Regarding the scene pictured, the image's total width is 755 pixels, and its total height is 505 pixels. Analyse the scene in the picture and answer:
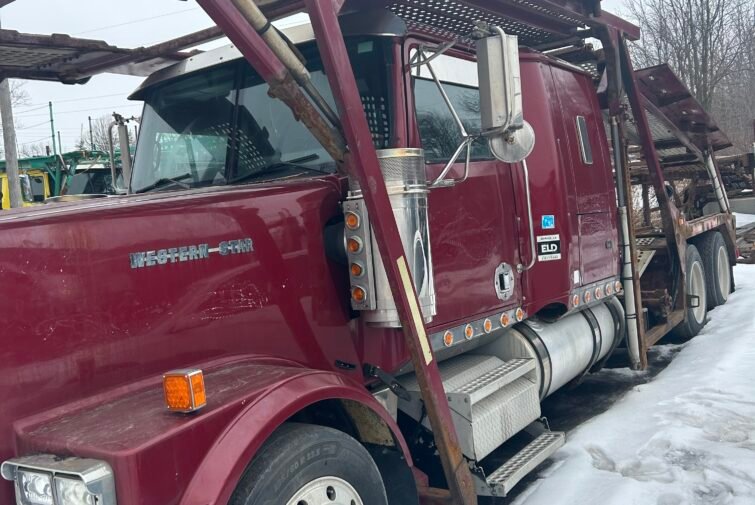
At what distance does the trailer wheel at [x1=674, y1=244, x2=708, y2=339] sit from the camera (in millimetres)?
7281

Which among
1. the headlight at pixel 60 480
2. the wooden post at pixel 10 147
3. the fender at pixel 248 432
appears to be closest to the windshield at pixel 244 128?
the fender at pixel 248 432

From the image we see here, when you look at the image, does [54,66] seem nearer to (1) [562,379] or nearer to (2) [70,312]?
(2) [70,312]

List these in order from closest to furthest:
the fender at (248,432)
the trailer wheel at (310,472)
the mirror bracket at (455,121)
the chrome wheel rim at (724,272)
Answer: the fender at (248,432) → the trailer wheel at (310,472) → the mirror bracket at (455,121) → the chrome wheel rim at (724,272)

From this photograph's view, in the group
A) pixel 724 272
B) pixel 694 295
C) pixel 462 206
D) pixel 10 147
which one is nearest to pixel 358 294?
pixel 462 206

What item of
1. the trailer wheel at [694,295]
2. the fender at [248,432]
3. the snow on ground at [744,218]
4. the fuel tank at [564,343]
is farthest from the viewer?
the snow on ground at [744,218]

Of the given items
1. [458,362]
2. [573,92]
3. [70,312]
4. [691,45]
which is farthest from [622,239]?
[691,45]

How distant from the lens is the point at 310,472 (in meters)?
2.44

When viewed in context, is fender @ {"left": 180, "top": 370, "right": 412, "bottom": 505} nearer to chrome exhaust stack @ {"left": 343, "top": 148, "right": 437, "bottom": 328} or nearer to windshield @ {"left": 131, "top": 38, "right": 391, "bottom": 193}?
chrome exhaust stack @ {"left": 343, "top": 148, "right": 437, "bottom": 328}

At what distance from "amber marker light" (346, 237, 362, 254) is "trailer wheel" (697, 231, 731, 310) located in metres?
6.43

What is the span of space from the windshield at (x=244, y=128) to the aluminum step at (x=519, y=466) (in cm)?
175

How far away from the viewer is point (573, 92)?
5262 mm

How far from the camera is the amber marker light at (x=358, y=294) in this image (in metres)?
3.09

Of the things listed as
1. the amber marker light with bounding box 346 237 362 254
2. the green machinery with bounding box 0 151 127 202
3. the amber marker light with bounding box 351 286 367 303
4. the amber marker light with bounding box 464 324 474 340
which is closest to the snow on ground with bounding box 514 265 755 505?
the amber marker light with bounding box 464 324 474 340

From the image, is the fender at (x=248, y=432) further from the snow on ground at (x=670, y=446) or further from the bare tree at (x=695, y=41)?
the bare tree at (x=695, y=41)
